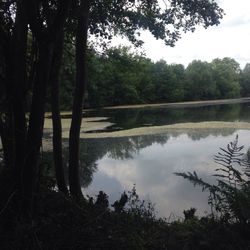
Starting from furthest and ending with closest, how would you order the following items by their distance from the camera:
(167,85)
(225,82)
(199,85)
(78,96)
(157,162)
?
(225,82), (199,85), (167,85), (157,162), (78,96)

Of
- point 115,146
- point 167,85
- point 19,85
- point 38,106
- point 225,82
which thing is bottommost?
point 115,146

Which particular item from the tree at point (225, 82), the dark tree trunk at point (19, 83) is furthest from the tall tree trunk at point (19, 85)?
the tree at point (225, 82)

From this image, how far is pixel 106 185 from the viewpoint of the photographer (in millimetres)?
10438

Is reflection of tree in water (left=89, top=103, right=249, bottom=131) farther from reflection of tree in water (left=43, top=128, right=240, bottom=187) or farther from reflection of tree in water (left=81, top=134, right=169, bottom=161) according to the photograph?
reflection of tree in water (left=81, top=134, right=169, bottom=161)

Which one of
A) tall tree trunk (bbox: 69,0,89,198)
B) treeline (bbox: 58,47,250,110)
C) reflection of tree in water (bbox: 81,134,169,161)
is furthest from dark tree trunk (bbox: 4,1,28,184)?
treeline (bbox: 58,47,250,110)

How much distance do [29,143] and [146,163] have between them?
34.3 ft

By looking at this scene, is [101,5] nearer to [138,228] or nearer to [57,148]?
[57,148]

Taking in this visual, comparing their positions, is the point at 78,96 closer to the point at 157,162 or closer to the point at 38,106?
the point at 38,106

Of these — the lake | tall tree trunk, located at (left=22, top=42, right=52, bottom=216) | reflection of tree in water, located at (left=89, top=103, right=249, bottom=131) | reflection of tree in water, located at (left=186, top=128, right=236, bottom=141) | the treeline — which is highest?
the treeline

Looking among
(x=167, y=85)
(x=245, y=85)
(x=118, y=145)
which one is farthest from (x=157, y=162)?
(x=245, y=85)

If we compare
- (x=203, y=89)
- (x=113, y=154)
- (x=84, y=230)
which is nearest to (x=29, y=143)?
(x=84, y=230)

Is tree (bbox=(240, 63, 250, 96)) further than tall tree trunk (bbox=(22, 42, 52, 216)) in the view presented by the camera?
Yes

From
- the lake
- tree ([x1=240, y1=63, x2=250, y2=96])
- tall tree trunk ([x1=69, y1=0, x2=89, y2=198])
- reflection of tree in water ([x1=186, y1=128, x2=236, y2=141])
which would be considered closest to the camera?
tall tree trunk ([x1=69, y1=0, x2=89, y2=198])

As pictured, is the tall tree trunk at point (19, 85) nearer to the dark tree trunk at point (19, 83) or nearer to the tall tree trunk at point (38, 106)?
the dark tree trunk at point (19, 83)
